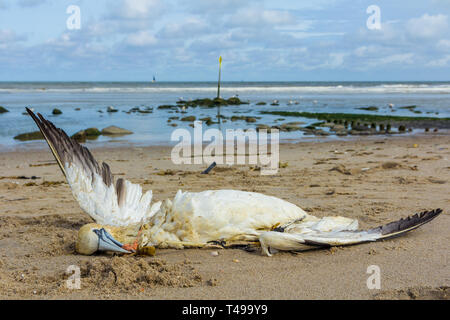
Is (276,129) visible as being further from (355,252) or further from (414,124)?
(355,252)

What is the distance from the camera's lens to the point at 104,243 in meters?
3.86

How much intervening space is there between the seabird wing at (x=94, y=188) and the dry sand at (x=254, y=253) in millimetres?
429

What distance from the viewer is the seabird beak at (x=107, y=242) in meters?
3.86

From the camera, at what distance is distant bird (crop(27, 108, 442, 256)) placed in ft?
12.9

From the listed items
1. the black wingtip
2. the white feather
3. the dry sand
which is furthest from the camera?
the white feather

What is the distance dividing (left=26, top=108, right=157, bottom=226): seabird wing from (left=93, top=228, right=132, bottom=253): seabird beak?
413 millimetres

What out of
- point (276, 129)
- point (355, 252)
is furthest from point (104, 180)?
point (276, 129)

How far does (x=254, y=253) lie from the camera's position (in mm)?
4000

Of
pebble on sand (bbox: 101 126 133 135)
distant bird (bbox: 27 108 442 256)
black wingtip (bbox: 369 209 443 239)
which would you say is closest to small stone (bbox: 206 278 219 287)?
distant bird (bbox: 27 108 442 256)

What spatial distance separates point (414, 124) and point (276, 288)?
18205 mm

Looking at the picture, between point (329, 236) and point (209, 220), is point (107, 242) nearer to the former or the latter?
point (209, 220)

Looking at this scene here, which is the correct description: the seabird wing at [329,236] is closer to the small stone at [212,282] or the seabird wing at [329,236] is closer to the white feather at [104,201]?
→ the small stone at [212,282]

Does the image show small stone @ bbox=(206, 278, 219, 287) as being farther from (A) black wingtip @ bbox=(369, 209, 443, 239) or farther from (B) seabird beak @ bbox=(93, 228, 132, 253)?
(A) black wingtip @ bbox=(369, 209, 443, 239)

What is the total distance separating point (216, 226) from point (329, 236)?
1050 millimetres
